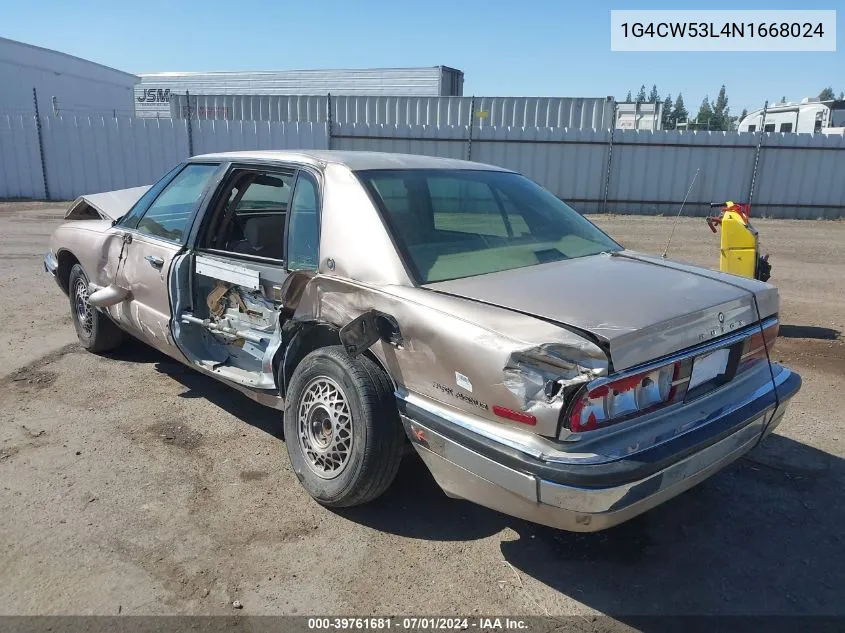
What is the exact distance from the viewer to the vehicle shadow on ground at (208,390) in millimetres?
4172

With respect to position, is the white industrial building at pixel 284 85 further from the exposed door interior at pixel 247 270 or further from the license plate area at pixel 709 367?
the license plate area at pixel 709 367

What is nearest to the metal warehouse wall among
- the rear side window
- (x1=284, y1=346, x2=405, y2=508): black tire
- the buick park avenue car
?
the buick park avenue car

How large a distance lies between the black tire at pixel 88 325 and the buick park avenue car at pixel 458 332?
3.66ft

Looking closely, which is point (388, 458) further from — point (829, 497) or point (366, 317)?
point (829, 497)

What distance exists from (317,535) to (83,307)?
11.5 feet

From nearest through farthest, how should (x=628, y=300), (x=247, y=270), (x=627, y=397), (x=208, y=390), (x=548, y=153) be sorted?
(x=627, y=397)
(x=628, y=300)
(x=247, y=270)
(x=208, y=390)
(x=548, y=153)

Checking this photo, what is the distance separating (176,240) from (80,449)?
1391 millimetres

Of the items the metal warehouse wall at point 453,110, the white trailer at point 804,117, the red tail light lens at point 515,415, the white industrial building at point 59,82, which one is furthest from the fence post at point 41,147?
the white trailer at point 804,117

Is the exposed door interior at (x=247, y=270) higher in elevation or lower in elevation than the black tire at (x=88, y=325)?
higher

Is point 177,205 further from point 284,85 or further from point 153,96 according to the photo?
point 153,96

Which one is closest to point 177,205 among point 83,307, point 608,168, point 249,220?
point 249,220

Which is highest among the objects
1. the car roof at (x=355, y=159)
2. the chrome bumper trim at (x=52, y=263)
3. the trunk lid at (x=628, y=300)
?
the car roof at (x=355, y=159)

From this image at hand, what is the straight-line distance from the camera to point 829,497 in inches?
130

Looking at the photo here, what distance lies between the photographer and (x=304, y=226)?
3.30 metres
